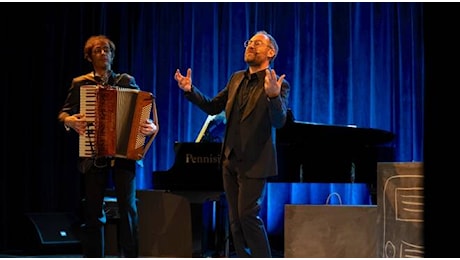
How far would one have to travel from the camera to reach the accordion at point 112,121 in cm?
377

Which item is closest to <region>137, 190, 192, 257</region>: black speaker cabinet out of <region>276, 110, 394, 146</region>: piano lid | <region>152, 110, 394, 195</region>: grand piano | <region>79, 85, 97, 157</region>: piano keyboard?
<region>152, 110, 394, 195</region>: grand piano

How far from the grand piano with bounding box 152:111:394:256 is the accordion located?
1.10 metres

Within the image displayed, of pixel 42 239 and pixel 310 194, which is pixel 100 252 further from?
pixel 310 194

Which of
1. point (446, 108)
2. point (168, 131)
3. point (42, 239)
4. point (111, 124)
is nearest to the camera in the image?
point (446, 108)

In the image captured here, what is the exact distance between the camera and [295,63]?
6.53 metres

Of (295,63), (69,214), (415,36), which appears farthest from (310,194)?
(69,214)

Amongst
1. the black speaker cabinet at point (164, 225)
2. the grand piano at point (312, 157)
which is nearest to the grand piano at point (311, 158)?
the grand piano at point (312, 157)

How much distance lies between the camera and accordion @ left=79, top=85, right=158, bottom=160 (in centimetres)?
377

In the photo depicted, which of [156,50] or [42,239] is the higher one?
[156,50]

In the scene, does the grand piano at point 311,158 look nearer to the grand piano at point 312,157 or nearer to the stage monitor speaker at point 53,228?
the grand piano at point 312,157

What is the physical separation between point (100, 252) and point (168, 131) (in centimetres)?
307

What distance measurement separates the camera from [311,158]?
16.9ft

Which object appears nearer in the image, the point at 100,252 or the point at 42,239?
the point at 100,252

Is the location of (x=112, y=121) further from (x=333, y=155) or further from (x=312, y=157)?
(x=333, y=155)
